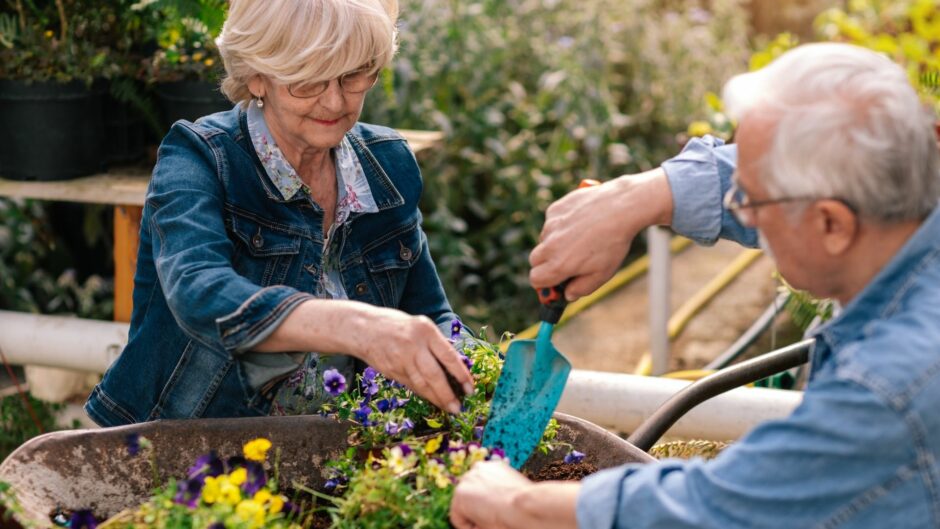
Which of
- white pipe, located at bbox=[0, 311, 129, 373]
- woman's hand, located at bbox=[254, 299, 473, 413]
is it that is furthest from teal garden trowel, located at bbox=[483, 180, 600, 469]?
white pipe, located at bbox=[0, 311, 129, 373]

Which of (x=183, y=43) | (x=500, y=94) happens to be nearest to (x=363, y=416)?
(x=183, y=43)

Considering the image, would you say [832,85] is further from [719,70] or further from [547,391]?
[719,70]

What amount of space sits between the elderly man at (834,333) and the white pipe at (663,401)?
100cm

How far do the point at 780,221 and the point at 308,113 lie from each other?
3.22 feet

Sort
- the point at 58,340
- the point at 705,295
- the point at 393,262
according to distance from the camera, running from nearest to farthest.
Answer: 1. the point at 393,262
2. the point at 58,340
3. the point at 705,295

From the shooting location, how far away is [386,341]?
5.16 ft

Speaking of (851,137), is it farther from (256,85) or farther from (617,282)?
(617,282)

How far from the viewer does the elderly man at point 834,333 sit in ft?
3.87

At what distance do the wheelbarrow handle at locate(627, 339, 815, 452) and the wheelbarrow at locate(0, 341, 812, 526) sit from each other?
0.33 feet

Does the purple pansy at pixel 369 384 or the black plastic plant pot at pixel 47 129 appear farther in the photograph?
the black plastic plant pot at pixel 47 129

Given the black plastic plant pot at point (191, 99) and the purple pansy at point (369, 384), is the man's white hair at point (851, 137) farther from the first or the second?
the black plastic plant pot at point (191, 99)

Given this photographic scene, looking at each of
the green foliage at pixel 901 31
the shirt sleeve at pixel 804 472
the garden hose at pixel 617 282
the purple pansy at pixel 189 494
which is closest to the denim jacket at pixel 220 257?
the purple pansy at pixel 189 494

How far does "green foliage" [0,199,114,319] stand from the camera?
3895 millimetres

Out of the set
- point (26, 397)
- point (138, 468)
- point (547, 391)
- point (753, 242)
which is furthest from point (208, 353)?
point (26, 397)
